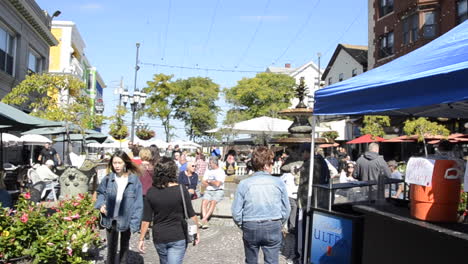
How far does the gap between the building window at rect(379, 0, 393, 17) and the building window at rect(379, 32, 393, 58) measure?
5.50 ft

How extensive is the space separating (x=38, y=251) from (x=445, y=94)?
381cm

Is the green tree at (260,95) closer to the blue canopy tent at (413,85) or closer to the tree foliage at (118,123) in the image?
the tree foliage at (118,123)

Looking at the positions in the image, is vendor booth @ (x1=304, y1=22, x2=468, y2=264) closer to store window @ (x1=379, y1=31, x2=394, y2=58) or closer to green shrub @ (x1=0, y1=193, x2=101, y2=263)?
green shrub @ (x1=0, y1=193, x2=101, y2=263)

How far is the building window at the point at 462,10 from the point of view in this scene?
2330 cm

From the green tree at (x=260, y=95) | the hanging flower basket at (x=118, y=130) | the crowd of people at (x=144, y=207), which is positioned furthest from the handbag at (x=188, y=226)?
the green tree at (x=260, y=95)

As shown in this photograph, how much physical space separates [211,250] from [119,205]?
243 centimetres

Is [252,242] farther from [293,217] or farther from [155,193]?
[293,217]

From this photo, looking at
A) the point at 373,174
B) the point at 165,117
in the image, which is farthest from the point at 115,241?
the point at 165,117

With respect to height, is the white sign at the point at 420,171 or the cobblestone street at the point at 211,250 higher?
the white sign at the point at 420,171

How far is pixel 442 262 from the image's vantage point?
3.34 meters

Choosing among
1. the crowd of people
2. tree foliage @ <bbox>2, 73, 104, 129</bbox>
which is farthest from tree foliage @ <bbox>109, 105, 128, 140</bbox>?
the crowd of people

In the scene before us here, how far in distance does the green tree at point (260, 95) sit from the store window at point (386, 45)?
17.9 metres

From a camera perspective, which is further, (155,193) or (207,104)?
(207,104)

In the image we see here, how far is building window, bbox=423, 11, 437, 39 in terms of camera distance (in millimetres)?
25750
